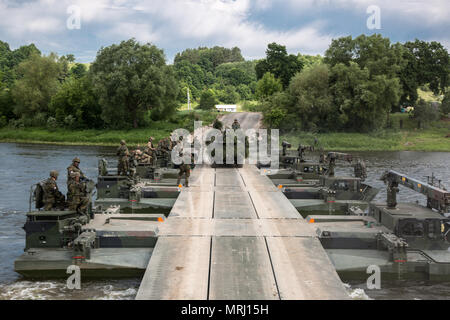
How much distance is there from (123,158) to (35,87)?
193ft

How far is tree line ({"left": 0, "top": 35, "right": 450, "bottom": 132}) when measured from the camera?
62219 millimetres

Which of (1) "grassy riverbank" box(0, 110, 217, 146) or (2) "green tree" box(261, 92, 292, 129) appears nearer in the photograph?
(1) "grassy riverbank" box(0, 110, 217, 146)

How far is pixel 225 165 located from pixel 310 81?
37.6 metres

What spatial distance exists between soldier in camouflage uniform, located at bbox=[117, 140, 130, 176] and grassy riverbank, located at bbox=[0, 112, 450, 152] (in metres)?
39.5

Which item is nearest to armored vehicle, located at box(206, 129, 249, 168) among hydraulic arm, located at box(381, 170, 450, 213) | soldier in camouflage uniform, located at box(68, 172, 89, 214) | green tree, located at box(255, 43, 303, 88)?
hydraulic arm, located at box(381, 170, 450, 213)

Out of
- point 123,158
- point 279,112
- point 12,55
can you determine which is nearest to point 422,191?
point 123,158

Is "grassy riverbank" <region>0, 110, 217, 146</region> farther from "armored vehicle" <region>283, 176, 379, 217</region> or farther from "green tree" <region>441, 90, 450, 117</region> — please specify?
"armored vehicle" <region>283, 176, 379, 217</region>

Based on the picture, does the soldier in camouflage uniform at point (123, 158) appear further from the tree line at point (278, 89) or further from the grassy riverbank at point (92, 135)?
the tree line at point (278, 89)

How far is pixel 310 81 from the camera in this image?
6444 cm

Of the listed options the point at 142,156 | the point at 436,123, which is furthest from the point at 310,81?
the point at 142,156

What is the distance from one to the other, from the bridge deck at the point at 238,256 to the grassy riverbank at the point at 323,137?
4299 centimetres

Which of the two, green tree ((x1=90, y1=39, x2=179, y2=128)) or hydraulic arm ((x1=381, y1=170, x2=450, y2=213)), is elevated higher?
green tree ((x1=90, y1=39, x2=179, y2=128))

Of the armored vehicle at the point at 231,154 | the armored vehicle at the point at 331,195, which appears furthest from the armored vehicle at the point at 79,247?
the armored vehicle at the point at 231,154
